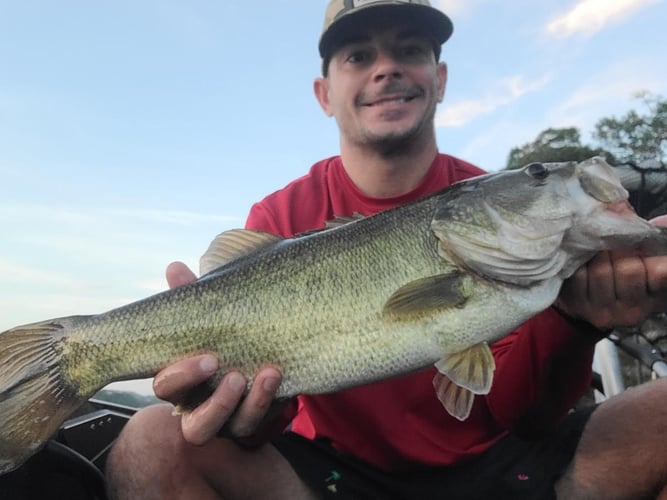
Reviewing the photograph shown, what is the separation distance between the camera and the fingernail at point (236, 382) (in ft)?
8.04

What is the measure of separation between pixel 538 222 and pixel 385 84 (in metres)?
1.79

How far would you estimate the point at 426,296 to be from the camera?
239cm

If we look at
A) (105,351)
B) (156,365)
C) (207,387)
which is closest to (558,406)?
(207,387)

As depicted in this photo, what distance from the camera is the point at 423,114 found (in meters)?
4.00

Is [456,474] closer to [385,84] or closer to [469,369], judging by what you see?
[469,369]

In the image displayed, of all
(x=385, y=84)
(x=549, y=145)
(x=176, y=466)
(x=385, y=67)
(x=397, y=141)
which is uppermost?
(x=549, y=145)

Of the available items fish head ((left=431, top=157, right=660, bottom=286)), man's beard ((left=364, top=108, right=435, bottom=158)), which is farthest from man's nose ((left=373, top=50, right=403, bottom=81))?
fish head ((left=431, top=157, right=660, bottom=286))

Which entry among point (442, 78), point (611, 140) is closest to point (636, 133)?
point (611, 140)

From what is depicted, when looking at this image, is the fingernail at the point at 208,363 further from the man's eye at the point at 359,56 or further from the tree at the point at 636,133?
the tree at the point at 636,133

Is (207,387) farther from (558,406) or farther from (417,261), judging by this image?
(558,406)

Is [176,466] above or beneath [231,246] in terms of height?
beneath

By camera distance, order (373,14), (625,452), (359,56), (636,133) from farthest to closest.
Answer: (636,133) → (359,56) → (373,14) → (625,452)

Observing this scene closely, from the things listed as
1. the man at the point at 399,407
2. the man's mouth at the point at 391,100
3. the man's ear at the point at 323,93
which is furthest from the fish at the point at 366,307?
the man's ear at the point at 323,93

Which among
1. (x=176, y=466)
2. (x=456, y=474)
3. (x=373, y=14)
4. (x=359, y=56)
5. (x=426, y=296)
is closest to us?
(x=426, y=296)
